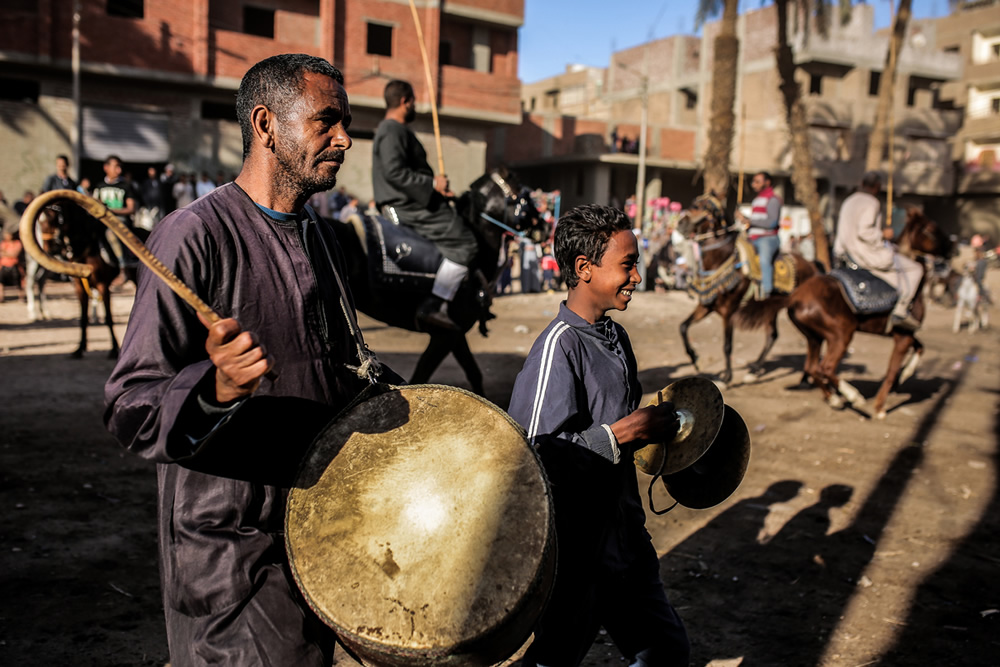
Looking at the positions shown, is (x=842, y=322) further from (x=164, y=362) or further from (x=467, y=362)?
(x=164, y=362)

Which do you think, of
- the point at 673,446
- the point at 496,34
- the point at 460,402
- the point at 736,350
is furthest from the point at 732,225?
the point at 496,34

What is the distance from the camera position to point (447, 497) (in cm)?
194

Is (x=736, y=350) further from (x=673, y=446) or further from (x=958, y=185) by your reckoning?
(x=958, y=185)

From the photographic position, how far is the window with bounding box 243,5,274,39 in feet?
93.5

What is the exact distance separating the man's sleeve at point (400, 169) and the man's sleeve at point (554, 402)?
14.4 feet

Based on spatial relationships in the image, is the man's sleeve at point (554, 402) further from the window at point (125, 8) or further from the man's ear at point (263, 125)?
the window at point (125, 8)

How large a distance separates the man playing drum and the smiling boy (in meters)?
0.64

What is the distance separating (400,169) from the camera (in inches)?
266

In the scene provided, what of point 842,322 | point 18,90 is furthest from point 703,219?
point 18,90

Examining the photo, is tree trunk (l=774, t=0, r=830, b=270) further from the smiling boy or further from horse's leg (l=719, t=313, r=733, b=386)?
the smiling boy

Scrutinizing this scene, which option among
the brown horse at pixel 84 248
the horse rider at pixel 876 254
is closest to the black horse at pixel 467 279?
the horse rider at pixel 876 254

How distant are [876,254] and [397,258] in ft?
18.0

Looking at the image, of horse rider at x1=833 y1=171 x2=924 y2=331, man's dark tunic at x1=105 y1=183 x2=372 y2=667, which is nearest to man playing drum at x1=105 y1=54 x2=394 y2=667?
man's dark tunic at x1=105 y1=183 x2=372 y2=667

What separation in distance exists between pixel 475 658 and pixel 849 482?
5.39 m
